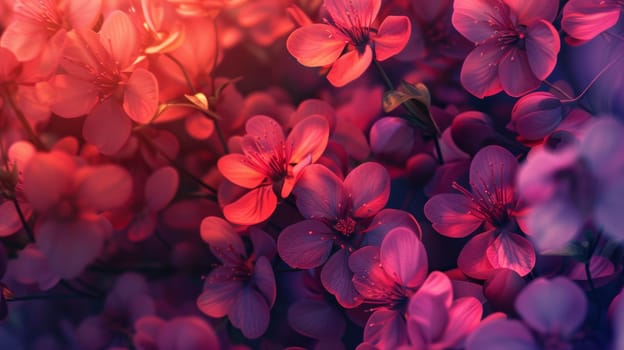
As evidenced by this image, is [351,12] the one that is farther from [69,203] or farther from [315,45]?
[69,203]

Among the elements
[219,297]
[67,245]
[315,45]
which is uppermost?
[315,45]

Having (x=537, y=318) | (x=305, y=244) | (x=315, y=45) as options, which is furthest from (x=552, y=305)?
(x=315, y=45)

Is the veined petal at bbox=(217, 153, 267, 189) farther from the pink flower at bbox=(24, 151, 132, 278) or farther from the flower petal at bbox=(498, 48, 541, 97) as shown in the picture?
the flower petal at bbox=(498, 48, 541, 97)

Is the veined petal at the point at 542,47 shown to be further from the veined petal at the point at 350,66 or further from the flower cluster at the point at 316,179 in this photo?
the veined petal at the point at 350,66

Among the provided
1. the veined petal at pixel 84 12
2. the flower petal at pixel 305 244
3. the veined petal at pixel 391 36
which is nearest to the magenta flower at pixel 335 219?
the flower petal at pixel 305 244

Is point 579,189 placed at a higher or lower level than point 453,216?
higher

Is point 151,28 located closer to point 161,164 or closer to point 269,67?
point 161,164
